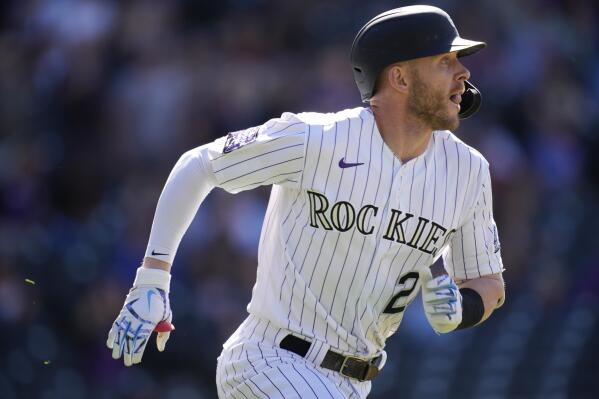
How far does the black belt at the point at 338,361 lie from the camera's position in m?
4.62

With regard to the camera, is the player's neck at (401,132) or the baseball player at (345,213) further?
the player's neck at (401,132)

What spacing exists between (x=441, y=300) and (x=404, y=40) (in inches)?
39.9

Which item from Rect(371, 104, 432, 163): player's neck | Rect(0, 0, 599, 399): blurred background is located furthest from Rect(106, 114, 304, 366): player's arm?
Rect(0, 0, 599, 399): blurred background

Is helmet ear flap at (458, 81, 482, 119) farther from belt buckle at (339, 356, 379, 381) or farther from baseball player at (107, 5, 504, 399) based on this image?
belt buckle at (339, 356, 379, 381)

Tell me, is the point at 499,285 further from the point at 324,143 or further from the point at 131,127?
the point at 131,127

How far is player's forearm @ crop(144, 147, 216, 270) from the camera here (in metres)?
4.65

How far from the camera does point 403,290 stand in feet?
15.6

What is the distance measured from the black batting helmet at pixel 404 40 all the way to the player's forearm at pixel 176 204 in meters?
0.74

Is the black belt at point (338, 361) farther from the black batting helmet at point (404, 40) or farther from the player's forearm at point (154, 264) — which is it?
the black batting helmet at point (404, 40)

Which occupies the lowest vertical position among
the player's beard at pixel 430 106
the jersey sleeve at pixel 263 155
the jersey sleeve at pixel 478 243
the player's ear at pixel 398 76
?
the jersey sleeve at pixel 478 243

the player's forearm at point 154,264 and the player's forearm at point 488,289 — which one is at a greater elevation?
the player's forearm at point 488,289

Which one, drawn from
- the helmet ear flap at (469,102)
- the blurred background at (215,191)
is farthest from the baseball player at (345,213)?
the blurred background at (215,191)

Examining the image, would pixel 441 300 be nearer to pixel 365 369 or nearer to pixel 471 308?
pixel 471 308

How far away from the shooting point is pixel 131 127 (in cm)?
986
